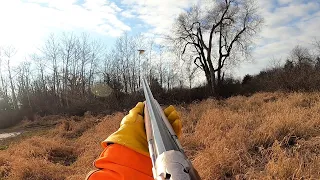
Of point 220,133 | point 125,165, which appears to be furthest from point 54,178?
point 125,165

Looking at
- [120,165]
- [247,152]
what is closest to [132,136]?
[120,165]

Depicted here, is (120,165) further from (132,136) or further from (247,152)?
(247,152)

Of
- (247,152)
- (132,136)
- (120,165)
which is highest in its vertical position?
(132,136)

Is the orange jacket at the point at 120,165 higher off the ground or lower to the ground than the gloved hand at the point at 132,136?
lower

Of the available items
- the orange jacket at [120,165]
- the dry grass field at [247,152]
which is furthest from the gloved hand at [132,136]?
the dry grass field at [247,152]

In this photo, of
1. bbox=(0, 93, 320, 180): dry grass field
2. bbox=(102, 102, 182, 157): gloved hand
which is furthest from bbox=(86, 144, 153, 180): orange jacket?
bbox=(0, 93, 320, 180): dry grass field

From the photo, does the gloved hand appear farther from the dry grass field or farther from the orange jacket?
the dry grass field

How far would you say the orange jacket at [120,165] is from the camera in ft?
3.70

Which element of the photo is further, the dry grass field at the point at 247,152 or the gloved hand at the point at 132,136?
the dry grass field at the point at 247,152

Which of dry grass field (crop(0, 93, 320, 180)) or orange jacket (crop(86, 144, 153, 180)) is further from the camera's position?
dry grass field (crop(0, 93, 320, 180))

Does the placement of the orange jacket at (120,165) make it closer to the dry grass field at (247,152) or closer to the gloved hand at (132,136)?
the gloved hand at (132,136)

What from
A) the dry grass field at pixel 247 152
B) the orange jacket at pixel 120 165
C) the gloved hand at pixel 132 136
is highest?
the gloved hand at pixel 132 136

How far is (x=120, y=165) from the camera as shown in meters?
1.16

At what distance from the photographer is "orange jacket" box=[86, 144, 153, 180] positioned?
113 centimetres
